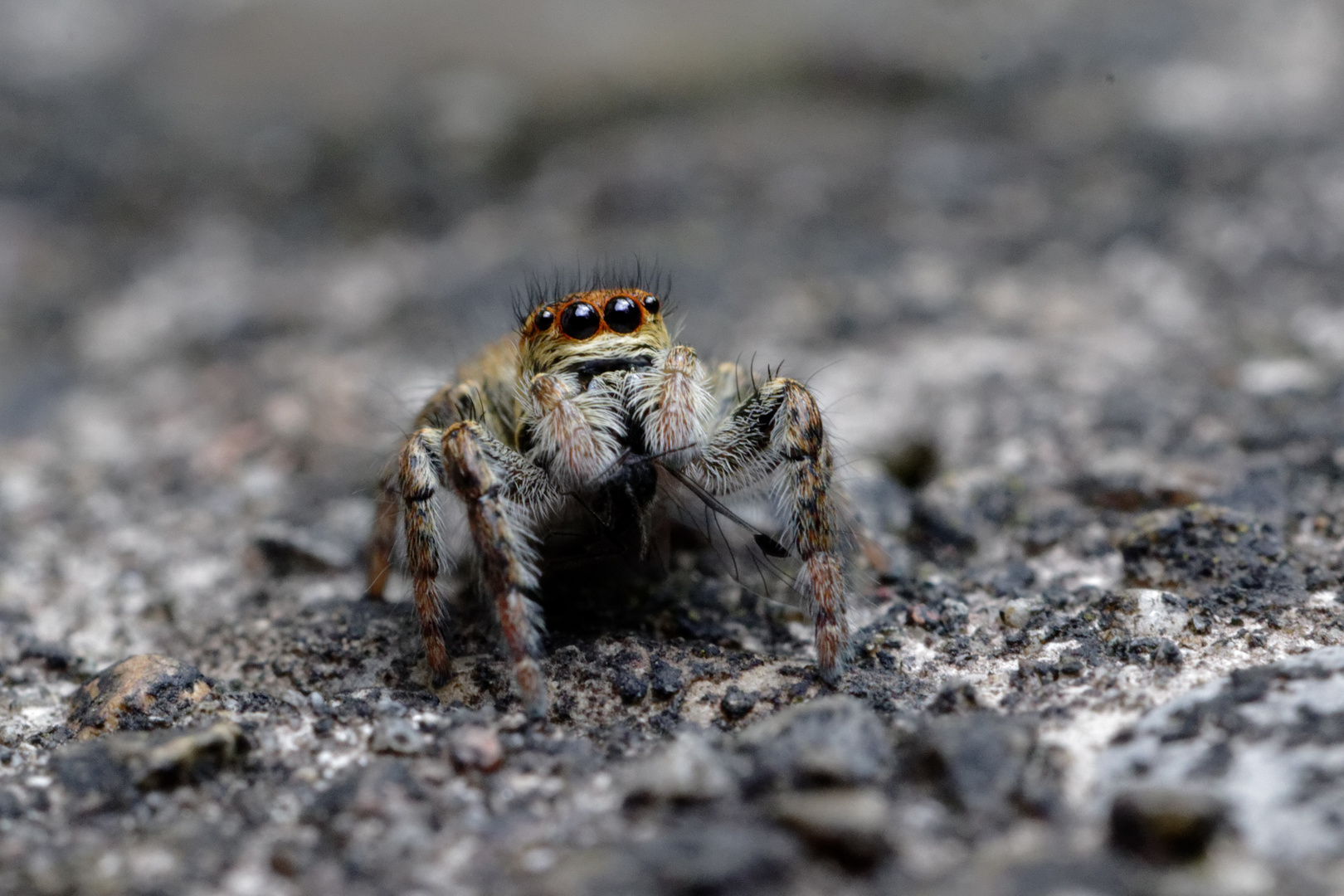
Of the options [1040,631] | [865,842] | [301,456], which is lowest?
[865,842]

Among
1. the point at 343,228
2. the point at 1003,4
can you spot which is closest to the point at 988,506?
the point at 343,228

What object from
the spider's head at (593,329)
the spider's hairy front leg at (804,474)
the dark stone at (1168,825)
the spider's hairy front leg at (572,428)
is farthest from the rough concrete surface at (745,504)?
the spider's head at (593,329)

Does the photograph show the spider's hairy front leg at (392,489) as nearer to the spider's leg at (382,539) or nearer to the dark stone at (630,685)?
the spider's leg at (382,539)

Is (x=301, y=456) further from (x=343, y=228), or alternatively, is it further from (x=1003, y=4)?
(x=1003, y=4)

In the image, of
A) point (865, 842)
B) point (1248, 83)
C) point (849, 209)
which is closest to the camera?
point (865, 842)

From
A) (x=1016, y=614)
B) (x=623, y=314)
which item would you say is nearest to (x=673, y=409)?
(x=623, y=314)

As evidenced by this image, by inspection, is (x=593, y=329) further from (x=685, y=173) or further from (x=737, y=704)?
(x=685, y=173)

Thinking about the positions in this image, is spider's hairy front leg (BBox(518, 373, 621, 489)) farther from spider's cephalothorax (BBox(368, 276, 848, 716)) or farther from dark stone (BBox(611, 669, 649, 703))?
dark stone (BBox(611, 669, 649, 703))
